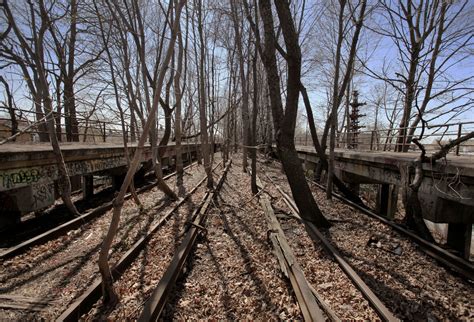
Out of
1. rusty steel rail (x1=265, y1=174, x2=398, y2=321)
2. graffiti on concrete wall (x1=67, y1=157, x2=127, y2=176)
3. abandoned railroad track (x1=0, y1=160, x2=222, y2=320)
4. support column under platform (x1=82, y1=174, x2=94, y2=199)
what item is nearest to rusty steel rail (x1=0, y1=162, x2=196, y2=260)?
abandoned railroad track (x1=0, y1=160, x2=222, y2=320)

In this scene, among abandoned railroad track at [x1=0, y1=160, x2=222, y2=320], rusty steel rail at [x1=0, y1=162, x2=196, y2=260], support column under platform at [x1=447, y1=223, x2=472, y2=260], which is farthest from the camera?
support column under platform at [x1=447, y1=223, x2=472, y2=260]

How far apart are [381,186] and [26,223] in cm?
1296

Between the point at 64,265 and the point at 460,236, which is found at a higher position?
the point at 64,265

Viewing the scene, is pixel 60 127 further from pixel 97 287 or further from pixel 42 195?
pixel 97 287

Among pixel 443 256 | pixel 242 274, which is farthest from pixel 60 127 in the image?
pixel 443 256

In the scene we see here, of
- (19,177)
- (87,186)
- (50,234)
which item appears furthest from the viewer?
(87,186)

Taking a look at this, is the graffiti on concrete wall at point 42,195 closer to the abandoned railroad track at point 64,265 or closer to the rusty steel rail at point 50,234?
the rusty steel rail at point 50,234

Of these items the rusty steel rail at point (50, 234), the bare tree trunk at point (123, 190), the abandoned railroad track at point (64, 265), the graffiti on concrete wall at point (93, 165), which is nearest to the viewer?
the bare tree trunk at point (123, 190)

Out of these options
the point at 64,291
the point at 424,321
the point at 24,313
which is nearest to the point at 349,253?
the point at 424,321

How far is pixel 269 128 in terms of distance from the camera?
999 inches

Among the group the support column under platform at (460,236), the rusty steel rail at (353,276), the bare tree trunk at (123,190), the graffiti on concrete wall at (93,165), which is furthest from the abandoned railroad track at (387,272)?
the graffiti on concrete wall at (93,165)

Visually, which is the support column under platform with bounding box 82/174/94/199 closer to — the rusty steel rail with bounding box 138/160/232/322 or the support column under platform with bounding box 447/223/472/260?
the rusty steel rail with bounding box 138/160/232/322

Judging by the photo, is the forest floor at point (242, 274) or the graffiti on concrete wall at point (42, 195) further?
the graffiti on concrete wall at point (42, 195)

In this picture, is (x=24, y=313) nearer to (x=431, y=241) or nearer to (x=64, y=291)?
(x=64, y=291)
